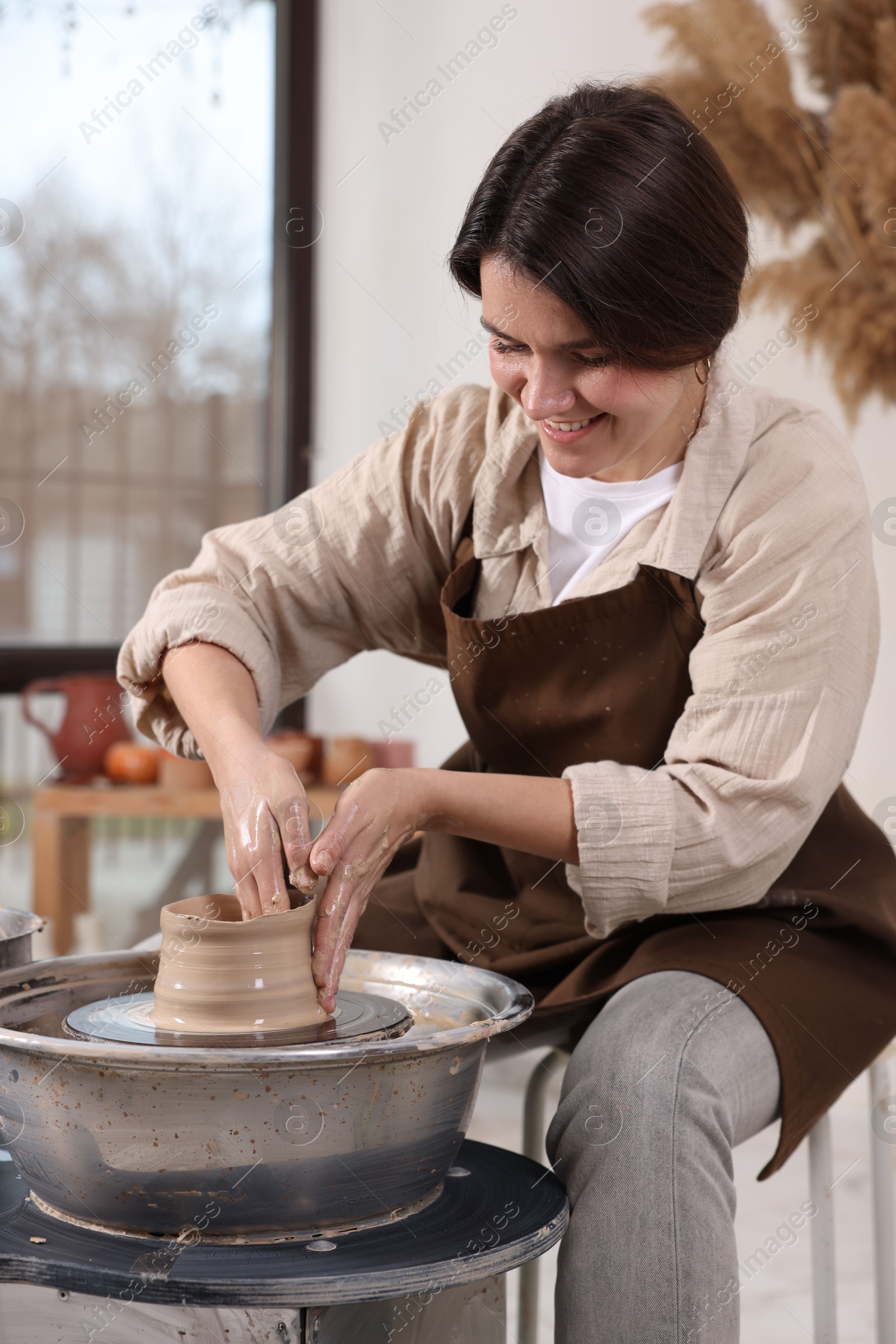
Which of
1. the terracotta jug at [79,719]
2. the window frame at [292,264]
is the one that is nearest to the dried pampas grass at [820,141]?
the window frame at [292,264]

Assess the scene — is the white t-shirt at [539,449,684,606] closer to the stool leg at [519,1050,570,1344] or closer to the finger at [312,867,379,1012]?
the finger at [312,867,379,1012]

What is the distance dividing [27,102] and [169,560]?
1117mm

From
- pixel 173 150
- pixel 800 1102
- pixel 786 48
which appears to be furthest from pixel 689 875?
pixel 173 150

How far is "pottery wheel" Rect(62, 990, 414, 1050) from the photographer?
32.2 inches

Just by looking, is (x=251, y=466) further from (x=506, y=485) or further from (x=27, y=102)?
(x=506, y=485)

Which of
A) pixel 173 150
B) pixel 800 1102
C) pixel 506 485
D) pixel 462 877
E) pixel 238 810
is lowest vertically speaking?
pixel 800 1102

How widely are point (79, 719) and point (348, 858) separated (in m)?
1.90

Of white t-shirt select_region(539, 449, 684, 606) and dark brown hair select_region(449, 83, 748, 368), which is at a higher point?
dark brown hair select_region(449, 83, 748, 368)

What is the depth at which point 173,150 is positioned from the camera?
3.06m

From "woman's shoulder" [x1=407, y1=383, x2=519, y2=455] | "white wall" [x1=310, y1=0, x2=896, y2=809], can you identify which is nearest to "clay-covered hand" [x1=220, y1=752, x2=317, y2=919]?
"woman's shoulder" [x1=407, y1=383, x2=519, y2=455]

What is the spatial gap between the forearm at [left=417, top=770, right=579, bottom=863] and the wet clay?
149mm

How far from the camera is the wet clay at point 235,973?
827 mm

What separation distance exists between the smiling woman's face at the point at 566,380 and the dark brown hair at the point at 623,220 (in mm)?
13

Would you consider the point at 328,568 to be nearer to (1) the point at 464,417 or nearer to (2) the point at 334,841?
(1) the point at 464,417
